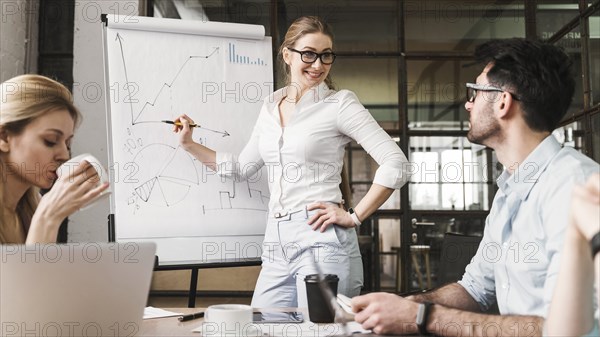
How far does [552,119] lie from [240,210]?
4.37 ft

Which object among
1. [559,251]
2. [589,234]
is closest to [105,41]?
[559,251]

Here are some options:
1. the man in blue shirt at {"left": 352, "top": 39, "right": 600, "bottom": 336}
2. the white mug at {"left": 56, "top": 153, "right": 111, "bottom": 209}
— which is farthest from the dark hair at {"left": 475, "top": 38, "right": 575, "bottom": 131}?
the white mug at {"left": 56, "top": 153, "right": 111, "bottom": 209}

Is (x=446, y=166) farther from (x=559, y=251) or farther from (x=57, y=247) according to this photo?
(x=57, y=247)

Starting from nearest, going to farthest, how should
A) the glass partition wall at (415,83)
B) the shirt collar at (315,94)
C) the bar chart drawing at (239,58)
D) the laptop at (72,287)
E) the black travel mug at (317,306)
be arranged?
the laptop at (72,287) → the black travel mug at (317,306) → the shirt collar at (315,94) → the bar chart drawing at (239,58) → the glass partition wall at (415,83)

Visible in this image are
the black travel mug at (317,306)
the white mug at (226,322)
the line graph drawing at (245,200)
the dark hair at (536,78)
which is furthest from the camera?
the line graph drawing at (245,200)

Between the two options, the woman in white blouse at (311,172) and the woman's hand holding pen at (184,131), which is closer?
the woman in white blouse at (311,172)

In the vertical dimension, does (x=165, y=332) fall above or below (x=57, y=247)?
below

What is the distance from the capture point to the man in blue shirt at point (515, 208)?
Result: 3.51 feet

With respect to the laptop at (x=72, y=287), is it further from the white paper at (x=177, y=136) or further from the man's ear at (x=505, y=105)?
the white paper at (x=177, y=136)

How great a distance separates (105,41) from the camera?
2.27 metres

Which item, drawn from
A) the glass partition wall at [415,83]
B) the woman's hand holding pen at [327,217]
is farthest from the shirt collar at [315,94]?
the glass partition wall at [415,83]

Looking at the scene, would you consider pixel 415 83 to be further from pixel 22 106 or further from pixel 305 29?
pixel 22 106

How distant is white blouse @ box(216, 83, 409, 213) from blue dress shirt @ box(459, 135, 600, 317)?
20.1 inches

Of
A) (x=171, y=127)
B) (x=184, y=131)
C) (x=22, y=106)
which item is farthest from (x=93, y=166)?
(x=171, y=127)
